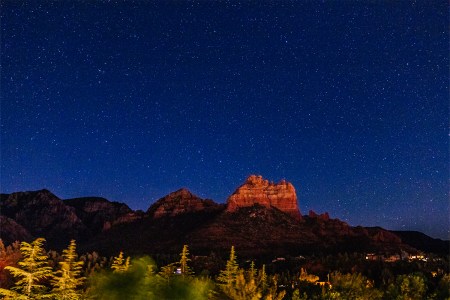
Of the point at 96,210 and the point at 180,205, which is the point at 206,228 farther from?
the point at 96,210

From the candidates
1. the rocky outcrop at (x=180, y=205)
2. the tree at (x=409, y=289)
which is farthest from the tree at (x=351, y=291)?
the rocky outcrop at (x=180, y=205)

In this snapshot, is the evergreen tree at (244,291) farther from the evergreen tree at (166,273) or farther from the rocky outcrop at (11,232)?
the rocky outcrop at (11,232)

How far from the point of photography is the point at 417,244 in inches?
3652

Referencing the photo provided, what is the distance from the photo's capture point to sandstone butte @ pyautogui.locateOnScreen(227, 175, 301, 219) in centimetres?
9544

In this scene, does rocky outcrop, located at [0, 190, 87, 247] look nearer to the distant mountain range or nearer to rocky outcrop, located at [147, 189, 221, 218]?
the distant mountain range

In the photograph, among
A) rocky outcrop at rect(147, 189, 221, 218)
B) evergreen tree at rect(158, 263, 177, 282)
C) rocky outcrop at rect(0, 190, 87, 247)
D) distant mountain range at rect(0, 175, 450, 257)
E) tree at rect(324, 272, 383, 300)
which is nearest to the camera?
evergreen tree at rect(158, 263, 177, 282)

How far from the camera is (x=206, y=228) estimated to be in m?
73.5

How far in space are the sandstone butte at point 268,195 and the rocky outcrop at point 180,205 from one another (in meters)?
4.63

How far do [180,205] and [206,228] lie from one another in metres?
17.6

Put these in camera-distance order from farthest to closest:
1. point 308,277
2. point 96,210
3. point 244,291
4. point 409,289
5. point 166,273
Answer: point 96,210, point 308,277, point 409,289, point 244,291, point 166,273

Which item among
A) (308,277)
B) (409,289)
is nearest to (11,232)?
(308,277)

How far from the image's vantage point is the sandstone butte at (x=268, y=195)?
95.4 m

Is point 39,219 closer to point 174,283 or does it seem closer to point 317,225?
point 317,225

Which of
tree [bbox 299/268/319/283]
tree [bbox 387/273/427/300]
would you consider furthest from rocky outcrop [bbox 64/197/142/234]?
tree [bbox 387/273/427/300]
